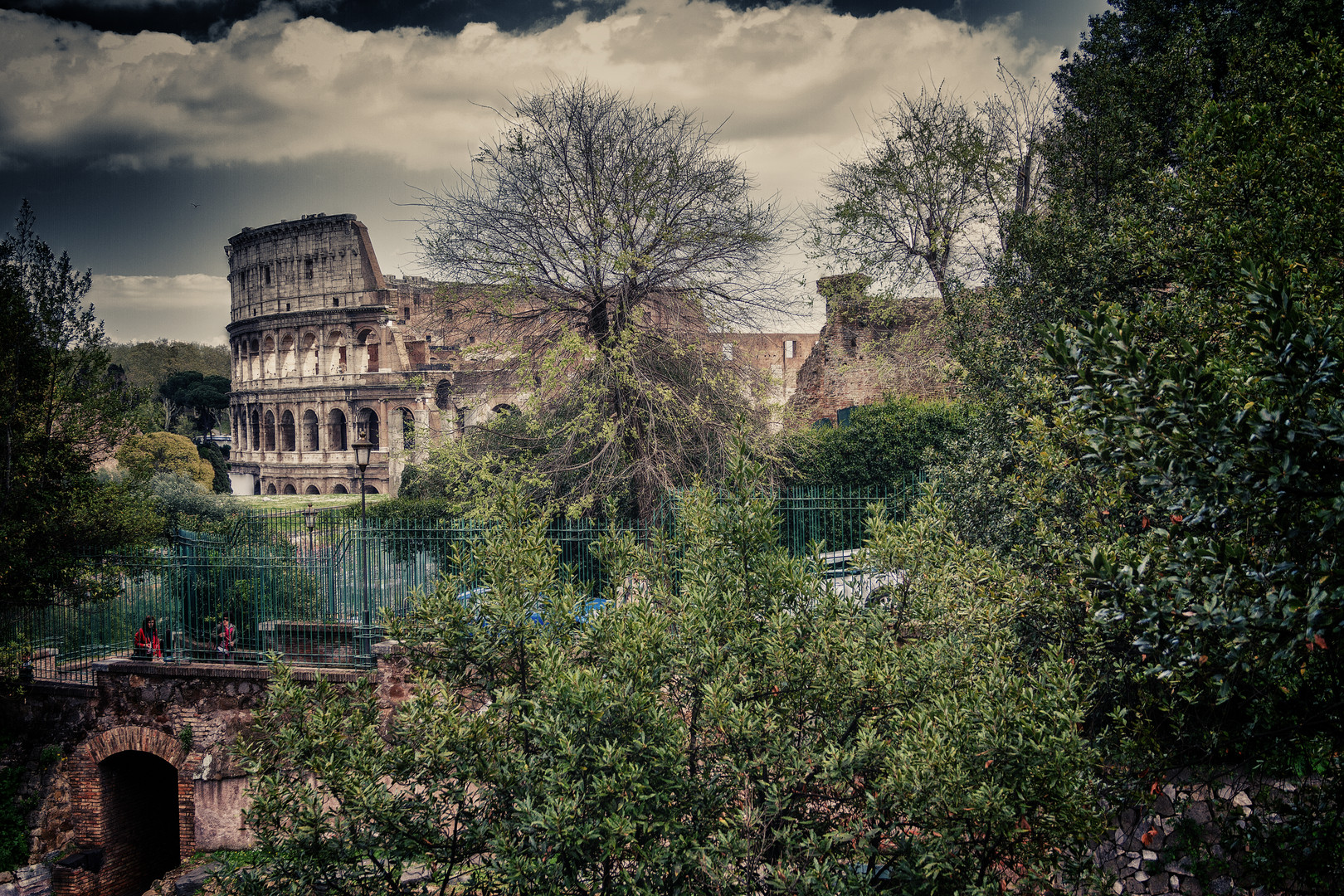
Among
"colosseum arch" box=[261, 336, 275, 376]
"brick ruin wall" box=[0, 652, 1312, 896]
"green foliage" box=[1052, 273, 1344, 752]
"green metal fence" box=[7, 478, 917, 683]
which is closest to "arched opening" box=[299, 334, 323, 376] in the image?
"colosseum arch" box=[261, 336, 275, 376]

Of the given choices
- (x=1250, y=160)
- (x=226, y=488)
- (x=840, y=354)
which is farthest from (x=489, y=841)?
(x=226, y=488)

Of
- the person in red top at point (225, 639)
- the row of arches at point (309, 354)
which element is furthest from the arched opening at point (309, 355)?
the person in red top at point (225, 639)

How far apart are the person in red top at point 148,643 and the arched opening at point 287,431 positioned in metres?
35.6

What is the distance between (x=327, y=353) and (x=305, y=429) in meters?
4.67

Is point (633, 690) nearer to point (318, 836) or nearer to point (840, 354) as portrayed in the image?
point (318, 836)

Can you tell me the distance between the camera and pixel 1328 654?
3332mm

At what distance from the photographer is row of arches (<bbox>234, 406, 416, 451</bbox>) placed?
40.4 m

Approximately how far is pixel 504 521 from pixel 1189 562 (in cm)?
359

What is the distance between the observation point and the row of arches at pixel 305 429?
4038cm

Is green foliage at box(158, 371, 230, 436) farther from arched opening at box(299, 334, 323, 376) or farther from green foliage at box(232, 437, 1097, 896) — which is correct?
green foliage at box(232, 437, 1097, 896)

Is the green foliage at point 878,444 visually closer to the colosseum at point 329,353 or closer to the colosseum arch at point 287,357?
the colosseum at point 329,353

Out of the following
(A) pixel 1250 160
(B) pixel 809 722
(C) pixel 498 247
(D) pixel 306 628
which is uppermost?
(C) pixel 498 247

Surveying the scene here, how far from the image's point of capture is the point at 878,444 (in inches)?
610

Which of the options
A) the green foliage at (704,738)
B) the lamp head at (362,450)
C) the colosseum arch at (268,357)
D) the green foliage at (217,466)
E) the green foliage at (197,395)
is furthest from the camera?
the green foliage at (197,395)
